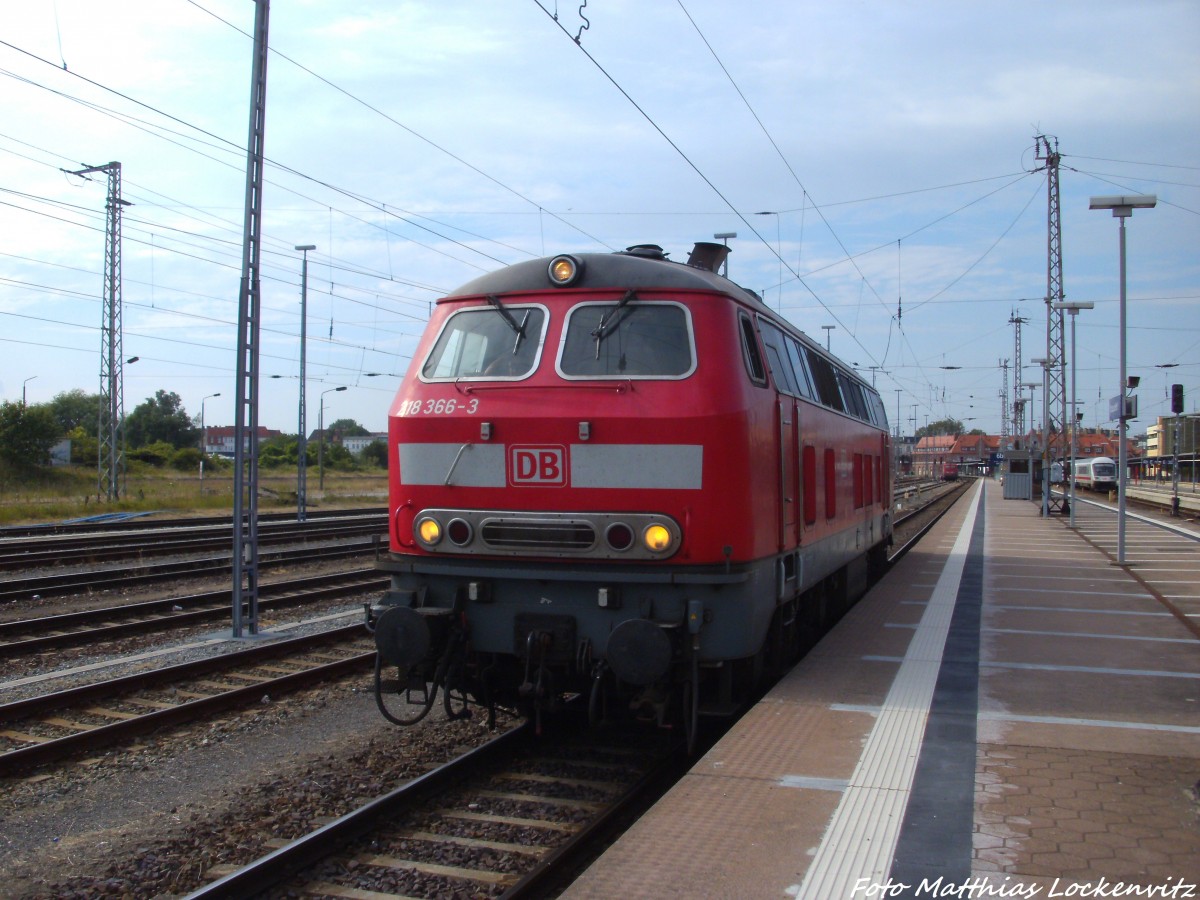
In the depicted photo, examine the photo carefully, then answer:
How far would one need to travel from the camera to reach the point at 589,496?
20.4 feet

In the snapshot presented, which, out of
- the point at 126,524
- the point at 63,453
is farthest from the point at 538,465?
the point at 63,453

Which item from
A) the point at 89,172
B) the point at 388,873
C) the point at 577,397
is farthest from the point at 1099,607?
the point at 89,172

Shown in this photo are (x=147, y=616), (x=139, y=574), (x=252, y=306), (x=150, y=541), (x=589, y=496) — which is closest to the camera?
(x=589, y=496)

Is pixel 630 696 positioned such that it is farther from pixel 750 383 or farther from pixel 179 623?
pixel 179 623

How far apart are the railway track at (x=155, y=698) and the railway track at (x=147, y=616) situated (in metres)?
2.05

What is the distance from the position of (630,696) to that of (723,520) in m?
1.24

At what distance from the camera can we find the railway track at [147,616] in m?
10.8

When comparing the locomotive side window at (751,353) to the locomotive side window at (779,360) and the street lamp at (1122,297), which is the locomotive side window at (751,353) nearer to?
the locomotive side window at (779,360)

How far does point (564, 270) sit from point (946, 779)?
12.9 ft

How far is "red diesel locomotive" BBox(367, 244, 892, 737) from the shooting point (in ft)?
19.8

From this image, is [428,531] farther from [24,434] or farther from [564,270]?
[24,434]

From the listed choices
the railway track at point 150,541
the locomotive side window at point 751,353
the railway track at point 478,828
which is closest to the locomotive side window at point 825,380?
the locomotive side window at point 751,353

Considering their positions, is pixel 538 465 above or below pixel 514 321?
below

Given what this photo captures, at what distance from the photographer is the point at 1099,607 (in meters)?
11.6
